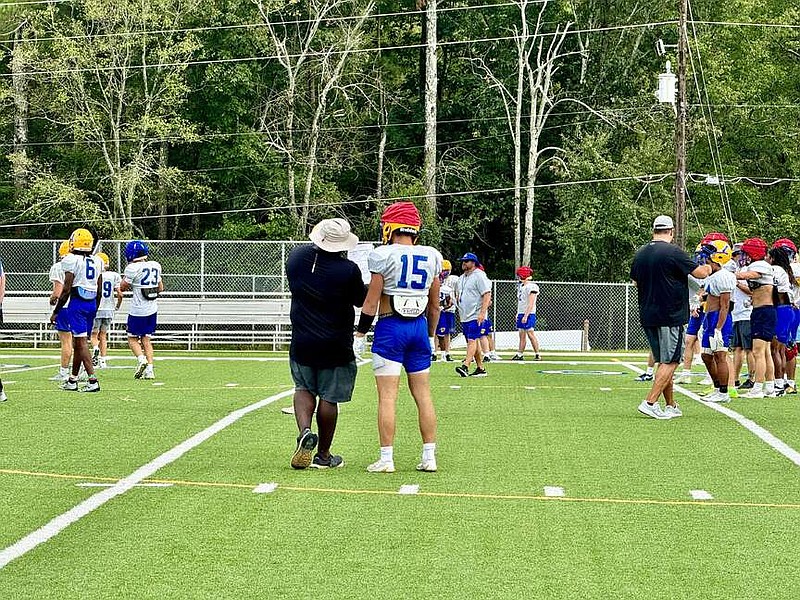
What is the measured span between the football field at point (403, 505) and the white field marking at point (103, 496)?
0.02m

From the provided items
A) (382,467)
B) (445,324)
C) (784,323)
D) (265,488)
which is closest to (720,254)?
(784,323)

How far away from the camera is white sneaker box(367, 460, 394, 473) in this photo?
995 cm

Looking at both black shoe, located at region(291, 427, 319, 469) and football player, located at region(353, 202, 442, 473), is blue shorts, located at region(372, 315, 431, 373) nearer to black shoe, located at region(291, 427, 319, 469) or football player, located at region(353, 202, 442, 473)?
football player, located at region(353, 202, 442, 473)

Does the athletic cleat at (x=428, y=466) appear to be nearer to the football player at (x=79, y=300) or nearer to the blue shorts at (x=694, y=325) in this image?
the football player at (x=79, y=300)

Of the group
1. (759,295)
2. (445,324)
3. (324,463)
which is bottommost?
(445,324)

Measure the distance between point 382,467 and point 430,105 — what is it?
35.5 metres

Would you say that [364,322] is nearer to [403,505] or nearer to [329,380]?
[329,380]

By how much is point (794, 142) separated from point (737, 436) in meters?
39.1

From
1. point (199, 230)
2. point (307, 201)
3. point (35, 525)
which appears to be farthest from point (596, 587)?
point (199, 230)

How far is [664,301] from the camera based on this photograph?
1400 centimetres

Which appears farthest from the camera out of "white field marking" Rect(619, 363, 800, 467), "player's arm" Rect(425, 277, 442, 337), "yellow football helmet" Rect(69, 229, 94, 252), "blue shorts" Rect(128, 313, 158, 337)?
"blue shorts" Rect(128, 313, 158, 337)

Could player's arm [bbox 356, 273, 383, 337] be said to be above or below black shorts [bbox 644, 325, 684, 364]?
above

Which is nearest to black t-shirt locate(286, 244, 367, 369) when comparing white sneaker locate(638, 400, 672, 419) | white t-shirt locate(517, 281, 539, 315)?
white sneaker locate(638, 400, 672, 419)

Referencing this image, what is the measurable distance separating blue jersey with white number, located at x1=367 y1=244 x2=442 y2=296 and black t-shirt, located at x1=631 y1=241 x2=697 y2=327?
4896mm
